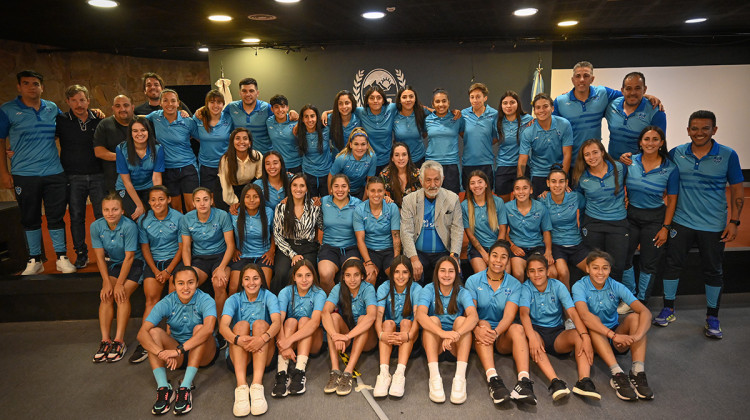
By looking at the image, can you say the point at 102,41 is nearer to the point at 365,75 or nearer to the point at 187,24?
the point at 187,24

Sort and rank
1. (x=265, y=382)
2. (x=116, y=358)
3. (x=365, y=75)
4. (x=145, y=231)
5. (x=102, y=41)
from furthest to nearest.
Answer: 1. (x=365, y=75)
2. (x=102, y=41)
3. (x=145, y=231)
4. (x=116, y=358)
5. (x=265, y=382)

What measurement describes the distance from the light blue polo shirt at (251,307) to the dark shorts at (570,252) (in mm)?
2251

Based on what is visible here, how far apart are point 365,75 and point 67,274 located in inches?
192

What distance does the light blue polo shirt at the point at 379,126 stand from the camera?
4.43m

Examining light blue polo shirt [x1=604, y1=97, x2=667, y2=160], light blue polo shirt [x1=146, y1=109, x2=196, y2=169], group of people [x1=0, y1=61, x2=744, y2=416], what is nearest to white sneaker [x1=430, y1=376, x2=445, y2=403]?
group of people [x1=0, y1=61, x2=744, y2=416]

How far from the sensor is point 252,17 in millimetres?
5188

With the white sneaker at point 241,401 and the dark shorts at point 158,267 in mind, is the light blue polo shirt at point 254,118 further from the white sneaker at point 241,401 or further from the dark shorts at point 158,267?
the white sneaker at point 241,401

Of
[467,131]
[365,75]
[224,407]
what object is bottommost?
[224,407]

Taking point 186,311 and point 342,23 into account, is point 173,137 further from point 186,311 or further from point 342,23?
point 342,23

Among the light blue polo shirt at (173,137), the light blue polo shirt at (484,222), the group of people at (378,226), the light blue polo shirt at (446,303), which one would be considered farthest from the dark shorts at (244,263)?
the light blue polo shirt at (484,222)

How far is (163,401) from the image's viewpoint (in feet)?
9.97

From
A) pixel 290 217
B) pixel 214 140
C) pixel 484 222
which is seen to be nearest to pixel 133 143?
pixel 214 140

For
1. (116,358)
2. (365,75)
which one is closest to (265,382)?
(116,358)

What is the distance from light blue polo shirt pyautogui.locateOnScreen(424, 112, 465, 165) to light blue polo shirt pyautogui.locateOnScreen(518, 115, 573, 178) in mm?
579
